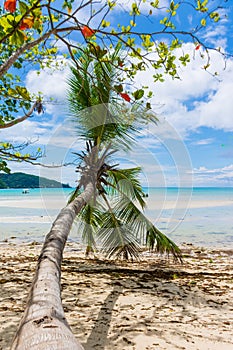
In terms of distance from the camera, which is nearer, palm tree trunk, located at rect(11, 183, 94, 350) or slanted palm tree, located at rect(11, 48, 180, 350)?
palm tree trunk, located at rect(11, 183, 94, 350)

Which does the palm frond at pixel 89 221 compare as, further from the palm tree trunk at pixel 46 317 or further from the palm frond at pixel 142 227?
the palm tree trunk at pixel 46 317

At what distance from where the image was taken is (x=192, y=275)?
6.19 meters

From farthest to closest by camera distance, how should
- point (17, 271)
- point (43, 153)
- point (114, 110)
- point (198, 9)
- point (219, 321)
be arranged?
point (114, 110) < point (17, 271) < point (43, 153) < point (219, 321) < point (198, 9)

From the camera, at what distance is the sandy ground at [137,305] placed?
306 centimetres

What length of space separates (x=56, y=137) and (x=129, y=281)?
3.44m

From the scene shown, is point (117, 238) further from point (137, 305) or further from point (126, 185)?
point (137, 305)

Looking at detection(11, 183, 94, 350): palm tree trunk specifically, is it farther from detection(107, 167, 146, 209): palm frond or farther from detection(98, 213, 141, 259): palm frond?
detection(107, 167, 146, 209): palm frond

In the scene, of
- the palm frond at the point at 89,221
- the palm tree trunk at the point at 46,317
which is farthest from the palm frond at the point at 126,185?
the palm tree trunk at the point at 46,317


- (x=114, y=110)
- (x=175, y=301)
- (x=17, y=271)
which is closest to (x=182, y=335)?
(x=175, y=301)

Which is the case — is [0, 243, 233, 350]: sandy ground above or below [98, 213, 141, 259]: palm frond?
below

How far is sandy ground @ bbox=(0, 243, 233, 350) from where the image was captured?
3.06m

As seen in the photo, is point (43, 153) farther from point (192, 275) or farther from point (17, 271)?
point (192, 275)

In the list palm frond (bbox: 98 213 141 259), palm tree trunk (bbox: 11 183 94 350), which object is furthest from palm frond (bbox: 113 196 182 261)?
palm tree trunk (bbox: 11 183 94 350)

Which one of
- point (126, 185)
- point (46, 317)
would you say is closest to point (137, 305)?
point (46, 317)
